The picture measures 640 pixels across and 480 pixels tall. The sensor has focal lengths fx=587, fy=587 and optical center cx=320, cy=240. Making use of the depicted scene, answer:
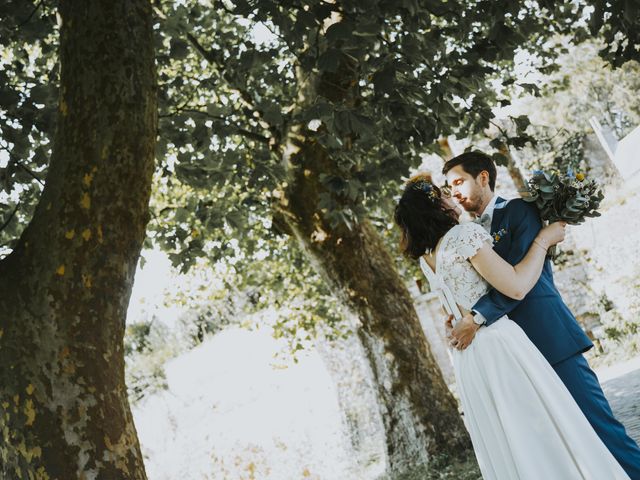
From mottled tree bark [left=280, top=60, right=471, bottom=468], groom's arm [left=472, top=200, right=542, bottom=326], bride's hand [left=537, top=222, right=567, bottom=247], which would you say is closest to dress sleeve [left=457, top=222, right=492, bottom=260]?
groom's arm [left=472, top=200, right=542, bottom=326]

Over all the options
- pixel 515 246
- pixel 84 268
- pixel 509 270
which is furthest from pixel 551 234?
pixel 84 268

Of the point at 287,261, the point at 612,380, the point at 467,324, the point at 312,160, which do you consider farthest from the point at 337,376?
the point at 467,324

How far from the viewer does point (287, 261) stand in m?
11.6

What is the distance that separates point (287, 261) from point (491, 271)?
28.8 feet

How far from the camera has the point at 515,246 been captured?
310 centimetres

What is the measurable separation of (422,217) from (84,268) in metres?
1.81

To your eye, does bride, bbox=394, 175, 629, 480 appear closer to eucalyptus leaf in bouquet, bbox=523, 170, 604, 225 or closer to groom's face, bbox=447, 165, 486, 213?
eucalyptus leaf in bouquet, bbox=523, 170, 604, 225

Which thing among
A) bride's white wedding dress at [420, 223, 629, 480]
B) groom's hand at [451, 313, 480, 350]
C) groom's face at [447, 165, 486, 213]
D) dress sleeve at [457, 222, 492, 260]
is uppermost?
groom's face at [447, 165, 486, 213]

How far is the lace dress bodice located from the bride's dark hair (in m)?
0.09

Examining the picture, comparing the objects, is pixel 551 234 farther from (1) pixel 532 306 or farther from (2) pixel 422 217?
(2) pixel 422 217

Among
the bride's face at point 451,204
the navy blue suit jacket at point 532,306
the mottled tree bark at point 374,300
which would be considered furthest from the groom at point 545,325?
the mottled tree bark at point 374,300

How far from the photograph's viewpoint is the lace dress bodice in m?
3.01

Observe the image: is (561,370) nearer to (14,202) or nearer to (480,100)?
(480,100)

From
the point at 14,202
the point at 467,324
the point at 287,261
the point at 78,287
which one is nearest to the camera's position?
the point at 78,287
